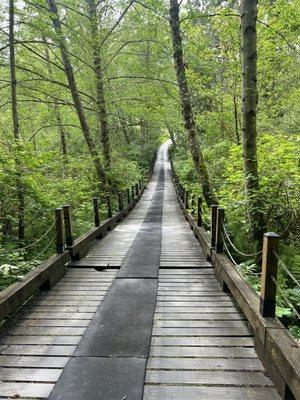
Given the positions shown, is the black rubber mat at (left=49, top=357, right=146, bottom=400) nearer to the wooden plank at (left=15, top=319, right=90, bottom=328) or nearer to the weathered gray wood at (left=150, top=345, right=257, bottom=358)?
the weathered gray wood at (left=150, top=345, right=257, bottom=358)

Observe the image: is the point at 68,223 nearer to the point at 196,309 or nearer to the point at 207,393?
the point at 196,309

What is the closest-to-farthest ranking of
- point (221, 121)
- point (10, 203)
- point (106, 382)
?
point (106, 382) < point (10, 203) < point (221, 121)

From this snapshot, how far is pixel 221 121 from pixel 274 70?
3.27 meters

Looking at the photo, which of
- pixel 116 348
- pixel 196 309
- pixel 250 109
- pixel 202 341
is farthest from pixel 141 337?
pixel 250 109

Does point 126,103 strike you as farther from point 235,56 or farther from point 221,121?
point 235,56

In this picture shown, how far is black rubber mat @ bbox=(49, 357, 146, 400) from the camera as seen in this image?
9.29ft

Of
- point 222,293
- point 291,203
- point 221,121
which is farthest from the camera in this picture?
point 221,121

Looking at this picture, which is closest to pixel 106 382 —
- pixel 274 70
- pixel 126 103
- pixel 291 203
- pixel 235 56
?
pixel 291 203

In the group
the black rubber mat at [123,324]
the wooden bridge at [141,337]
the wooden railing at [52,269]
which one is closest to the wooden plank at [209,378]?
the wooden bridge at [141,337]

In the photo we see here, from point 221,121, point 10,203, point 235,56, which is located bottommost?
point 10,203

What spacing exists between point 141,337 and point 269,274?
→ 1.63m

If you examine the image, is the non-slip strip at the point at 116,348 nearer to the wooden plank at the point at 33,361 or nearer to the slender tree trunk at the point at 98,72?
the wooden plank at the point at 33,361

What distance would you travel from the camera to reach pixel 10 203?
935 cm

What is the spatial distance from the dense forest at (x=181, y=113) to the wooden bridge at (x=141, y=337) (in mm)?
522
